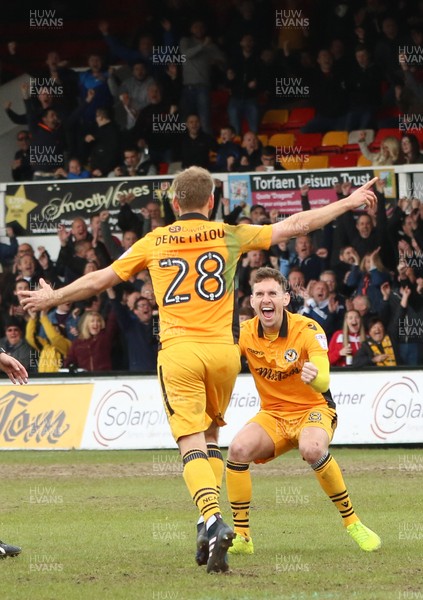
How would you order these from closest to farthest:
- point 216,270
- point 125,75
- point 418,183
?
point 216,270
point 418,183
point 125,75

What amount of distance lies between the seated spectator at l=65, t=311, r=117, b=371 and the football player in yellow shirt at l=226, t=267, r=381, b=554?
9.70 m

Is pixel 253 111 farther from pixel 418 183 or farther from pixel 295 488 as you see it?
pixel 295 488

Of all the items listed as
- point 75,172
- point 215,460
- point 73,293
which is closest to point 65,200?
point 75,172

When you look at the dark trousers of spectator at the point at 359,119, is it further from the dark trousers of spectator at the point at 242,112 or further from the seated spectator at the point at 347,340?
the seated spectator at the point at 347,340

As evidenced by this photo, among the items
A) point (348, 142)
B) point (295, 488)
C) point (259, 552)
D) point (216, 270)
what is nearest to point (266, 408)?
point (259, 552)

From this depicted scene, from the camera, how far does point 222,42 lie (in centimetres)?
2284

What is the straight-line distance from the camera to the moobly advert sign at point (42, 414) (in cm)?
1733

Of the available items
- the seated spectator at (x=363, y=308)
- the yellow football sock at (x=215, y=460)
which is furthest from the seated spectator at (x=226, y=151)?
the yellow football sock at (x=215, y=460)

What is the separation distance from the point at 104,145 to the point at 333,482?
1466 cm

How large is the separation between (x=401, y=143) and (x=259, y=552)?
12.7m

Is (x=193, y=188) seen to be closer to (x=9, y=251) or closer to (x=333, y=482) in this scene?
(x=333, y=482)

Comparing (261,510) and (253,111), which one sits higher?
(253,111)

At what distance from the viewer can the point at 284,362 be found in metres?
8.52

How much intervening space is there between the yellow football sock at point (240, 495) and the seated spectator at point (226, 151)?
42.4 feet
